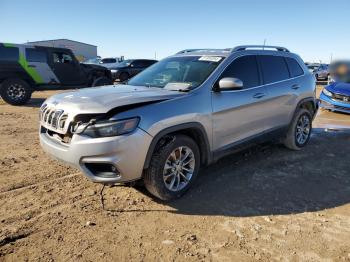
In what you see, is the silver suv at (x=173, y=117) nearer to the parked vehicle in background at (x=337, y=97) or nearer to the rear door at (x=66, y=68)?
the parked vehicle in background at (x=337, y=97)

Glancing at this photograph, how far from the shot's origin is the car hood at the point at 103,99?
11.8ft

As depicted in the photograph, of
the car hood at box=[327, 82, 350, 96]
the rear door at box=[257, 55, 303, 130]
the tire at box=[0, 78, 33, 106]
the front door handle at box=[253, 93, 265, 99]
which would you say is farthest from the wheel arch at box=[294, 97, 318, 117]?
the tire at box=[0, 78, 33, 106]

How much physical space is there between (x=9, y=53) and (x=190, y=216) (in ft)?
33.3

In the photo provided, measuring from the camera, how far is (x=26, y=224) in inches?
141

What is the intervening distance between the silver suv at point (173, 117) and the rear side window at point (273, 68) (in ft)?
0.06

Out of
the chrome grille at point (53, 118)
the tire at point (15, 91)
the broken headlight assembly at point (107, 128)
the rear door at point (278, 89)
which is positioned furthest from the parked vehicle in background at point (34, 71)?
the broken headlight assembly at point (107, 128)

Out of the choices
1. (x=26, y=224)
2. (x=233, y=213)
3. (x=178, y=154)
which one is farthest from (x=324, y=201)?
(x=26, y=224)

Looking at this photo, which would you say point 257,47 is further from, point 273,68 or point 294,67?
point 294,67

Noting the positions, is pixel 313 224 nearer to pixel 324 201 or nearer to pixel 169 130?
pixel 324 201

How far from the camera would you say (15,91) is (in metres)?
11.8

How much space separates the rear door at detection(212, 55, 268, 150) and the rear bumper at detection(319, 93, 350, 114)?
6.25 metres

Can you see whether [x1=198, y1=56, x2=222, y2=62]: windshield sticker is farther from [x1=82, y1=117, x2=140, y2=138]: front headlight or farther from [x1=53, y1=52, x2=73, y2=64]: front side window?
[x1=53, y1=52, x2=73, y2=64]: front side window

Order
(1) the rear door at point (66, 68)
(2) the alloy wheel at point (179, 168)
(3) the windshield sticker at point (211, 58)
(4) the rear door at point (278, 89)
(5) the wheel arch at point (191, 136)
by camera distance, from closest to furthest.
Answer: (5) the wheel arch at point (191, 136), (2) the alloy wheel at point (179, 168), (3) the windshield sticker at point (211, 58), (4) the rear door at point (278, 89), (1) the rear door at point (66, 68)

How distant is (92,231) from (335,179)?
355cm
